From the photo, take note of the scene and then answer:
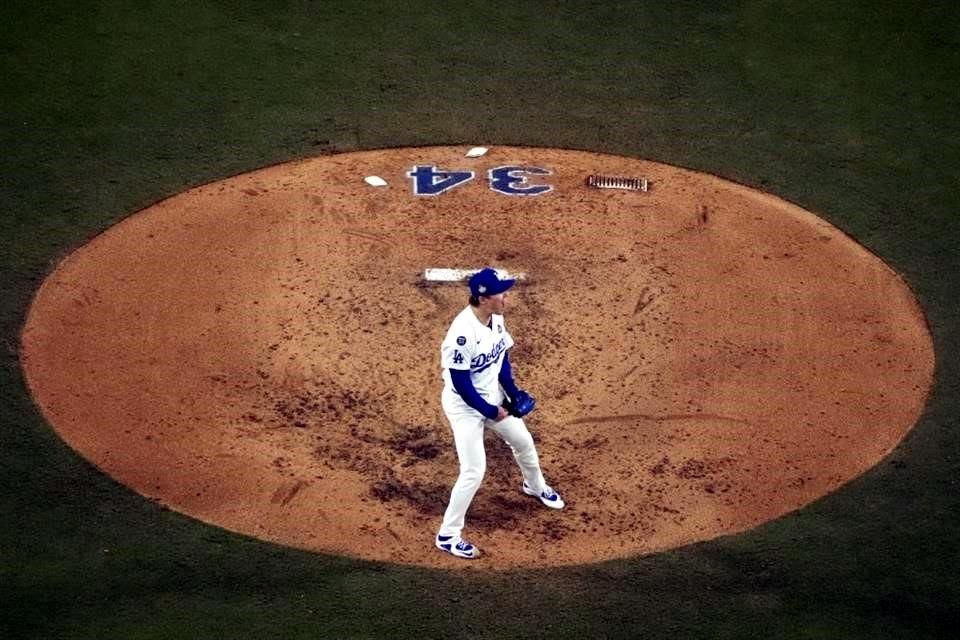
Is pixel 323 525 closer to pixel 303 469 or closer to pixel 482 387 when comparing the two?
pixel 303 469

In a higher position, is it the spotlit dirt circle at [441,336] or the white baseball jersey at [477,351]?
the white baseball jersey at [477,351]

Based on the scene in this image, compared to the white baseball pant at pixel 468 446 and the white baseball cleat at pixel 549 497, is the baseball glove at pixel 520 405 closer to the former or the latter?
the white baseball pant at pixel 468 446

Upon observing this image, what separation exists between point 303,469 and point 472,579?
5.68ft

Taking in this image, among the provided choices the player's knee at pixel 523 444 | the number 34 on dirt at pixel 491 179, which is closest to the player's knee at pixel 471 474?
the player's knee at pixel 523 444

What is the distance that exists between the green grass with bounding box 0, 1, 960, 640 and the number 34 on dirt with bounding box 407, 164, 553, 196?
641 millimetres

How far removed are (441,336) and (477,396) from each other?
263 cm

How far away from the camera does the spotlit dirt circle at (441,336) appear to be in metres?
9.63

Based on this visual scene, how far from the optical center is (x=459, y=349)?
8.52 meters

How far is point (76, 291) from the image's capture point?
11.6 meters

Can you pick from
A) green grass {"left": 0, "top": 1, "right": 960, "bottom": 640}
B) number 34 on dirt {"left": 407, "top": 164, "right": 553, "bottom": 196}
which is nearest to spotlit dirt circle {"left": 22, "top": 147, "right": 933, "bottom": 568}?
number 34 on dirt {"left": 407, "top": 164, "right": 553, "bottom": 196}

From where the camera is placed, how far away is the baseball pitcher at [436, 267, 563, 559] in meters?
8.55

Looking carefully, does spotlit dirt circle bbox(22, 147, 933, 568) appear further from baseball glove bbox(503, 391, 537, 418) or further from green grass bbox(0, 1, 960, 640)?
baseball glove bbox(503, 391, 537, 418)

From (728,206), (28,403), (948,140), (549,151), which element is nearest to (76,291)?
(28,403)

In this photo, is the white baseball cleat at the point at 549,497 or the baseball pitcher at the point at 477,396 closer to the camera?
the baseball pitcher at the point at 477,396
